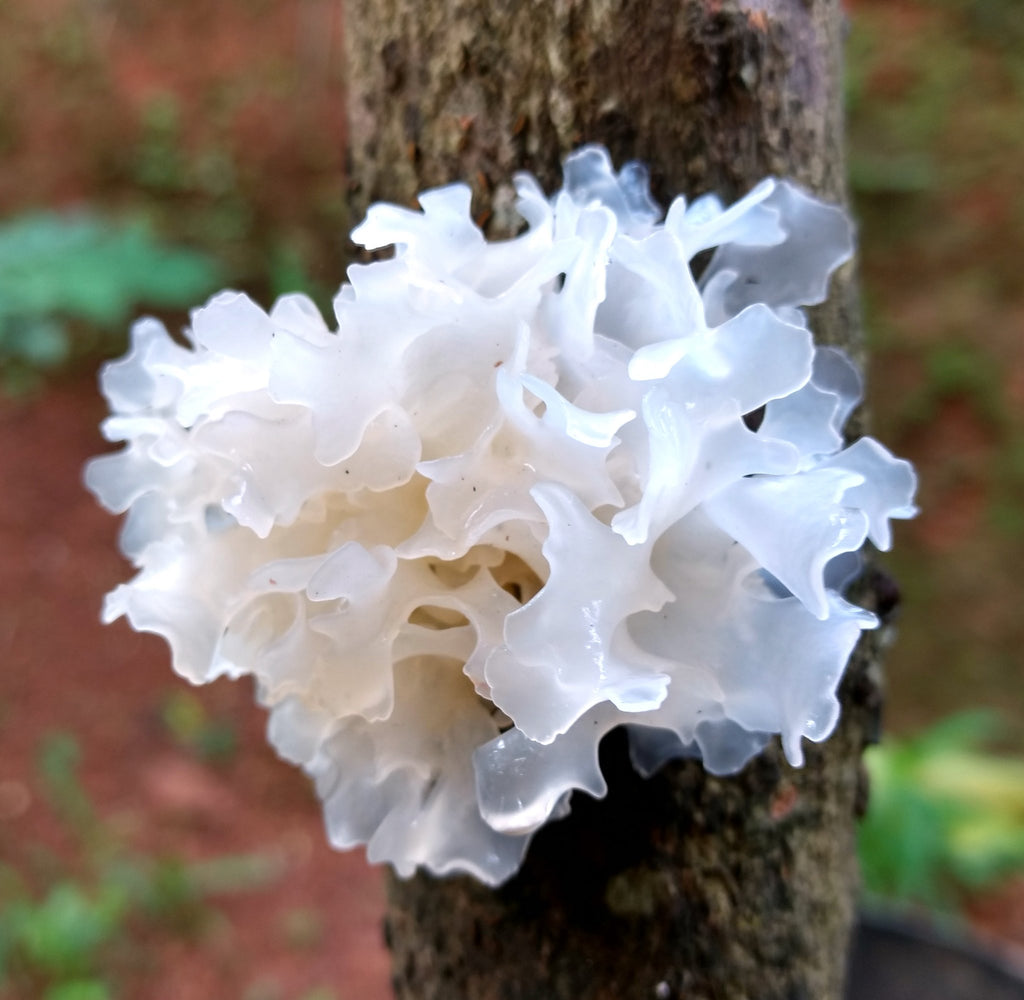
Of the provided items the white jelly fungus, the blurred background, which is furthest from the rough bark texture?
the blurred background

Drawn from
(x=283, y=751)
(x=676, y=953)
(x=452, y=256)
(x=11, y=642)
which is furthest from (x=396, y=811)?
(x=11, y=642)

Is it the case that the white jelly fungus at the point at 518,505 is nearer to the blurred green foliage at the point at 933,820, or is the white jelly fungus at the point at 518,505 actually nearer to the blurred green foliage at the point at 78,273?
the blurred green foliage at the point at 933,820

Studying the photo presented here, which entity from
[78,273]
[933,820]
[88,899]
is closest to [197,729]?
[88,899]

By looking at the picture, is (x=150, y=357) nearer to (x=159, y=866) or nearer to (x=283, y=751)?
(x=283, y=751)

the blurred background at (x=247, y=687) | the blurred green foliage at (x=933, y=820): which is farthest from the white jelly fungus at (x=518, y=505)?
the blurred background at (x=247, y=687)

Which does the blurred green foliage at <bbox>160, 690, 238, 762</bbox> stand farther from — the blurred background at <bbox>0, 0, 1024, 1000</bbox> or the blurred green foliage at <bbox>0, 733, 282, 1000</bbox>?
the blurred green foliage at <bbox>0, 733, 282, 1000</bbox>
